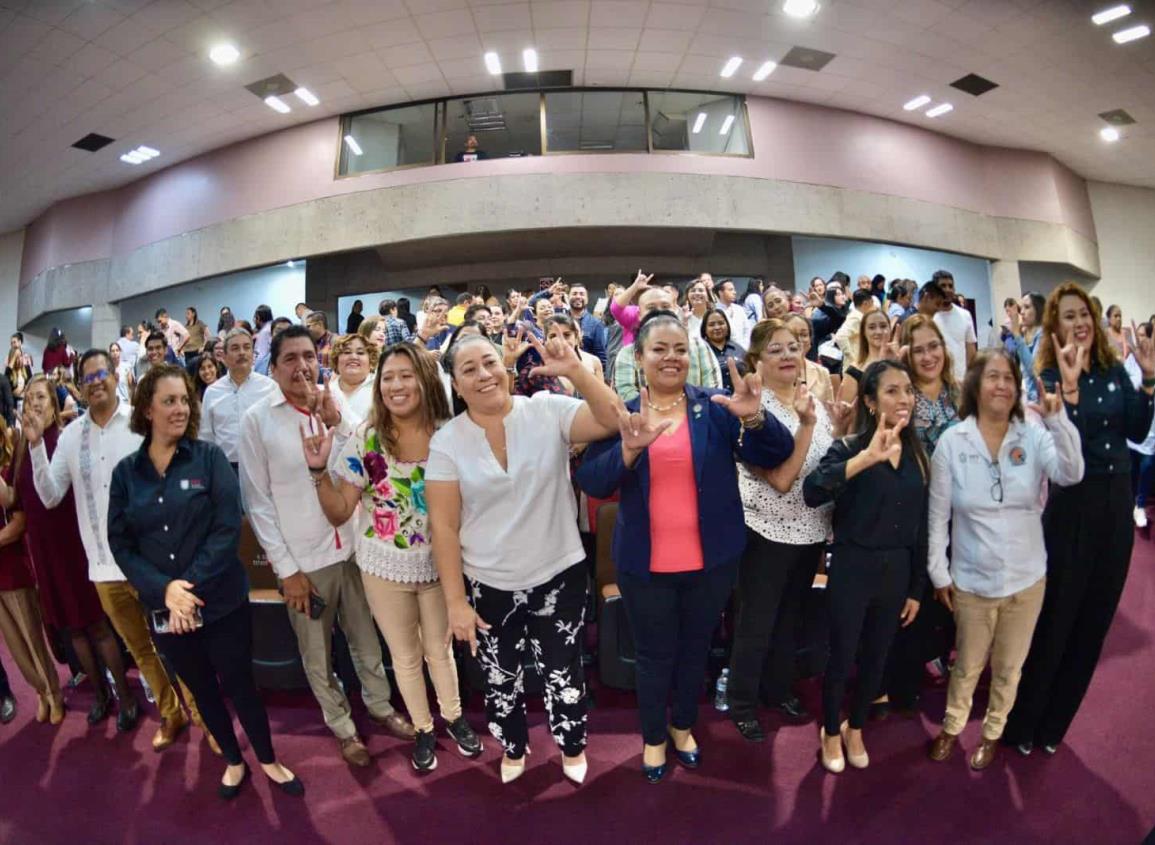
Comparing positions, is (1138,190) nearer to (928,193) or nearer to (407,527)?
(928,193)

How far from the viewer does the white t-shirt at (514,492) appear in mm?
1846

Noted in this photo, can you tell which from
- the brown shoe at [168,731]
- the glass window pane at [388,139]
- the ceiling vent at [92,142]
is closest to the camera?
the brown shoe at [168,731]

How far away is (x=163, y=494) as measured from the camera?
194 cm

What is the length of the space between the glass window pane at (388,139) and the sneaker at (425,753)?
8685 millimetres

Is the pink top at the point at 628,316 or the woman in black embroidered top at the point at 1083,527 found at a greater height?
the pink top at the point at 628,316

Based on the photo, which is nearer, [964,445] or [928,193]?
[964,445]

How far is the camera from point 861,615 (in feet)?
6.58

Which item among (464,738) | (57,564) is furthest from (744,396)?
(57,564)

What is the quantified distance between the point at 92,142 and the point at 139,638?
10.0 metres

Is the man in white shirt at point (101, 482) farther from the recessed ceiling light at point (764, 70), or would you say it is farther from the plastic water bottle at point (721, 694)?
the recessed ceiling light at point (764, 70)

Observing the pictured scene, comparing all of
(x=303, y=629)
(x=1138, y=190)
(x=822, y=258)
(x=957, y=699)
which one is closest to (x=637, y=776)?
(x=957, y=699)

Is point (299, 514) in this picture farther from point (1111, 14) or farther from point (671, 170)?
point (1111, 14)

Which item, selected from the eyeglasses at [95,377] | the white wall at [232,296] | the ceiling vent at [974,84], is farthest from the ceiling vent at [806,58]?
the eyeglasses at [95,377]

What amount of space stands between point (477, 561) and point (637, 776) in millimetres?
1005
